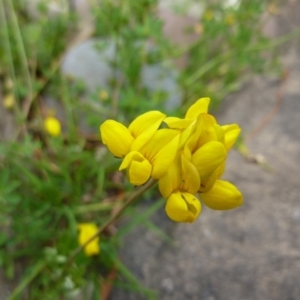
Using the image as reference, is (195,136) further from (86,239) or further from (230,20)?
(230,20)

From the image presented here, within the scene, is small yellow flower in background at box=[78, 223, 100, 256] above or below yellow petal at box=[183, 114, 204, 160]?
below

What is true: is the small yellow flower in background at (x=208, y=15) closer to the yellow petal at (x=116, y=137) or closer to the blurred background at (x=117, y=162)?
the blurred background at (x=117, y=162)

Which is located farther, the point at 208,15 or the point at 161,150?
the point at 208,15

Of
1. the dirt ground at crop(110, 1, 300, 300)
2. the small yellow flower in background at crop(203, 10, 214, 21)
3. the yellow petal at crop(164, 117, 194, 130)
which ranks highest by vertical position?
the yellow petal at crop(164, 117, 194, 130)

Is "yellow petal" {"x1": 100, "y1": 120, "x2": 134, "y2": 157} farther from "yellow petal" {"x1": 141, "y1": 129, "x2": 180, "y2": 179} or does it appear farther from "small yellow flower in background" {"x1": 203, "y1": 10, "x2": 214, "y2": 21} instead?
"small yellow flower in background" {"x1": 203, "y1": 10, "x2": 214, "y2": 21}

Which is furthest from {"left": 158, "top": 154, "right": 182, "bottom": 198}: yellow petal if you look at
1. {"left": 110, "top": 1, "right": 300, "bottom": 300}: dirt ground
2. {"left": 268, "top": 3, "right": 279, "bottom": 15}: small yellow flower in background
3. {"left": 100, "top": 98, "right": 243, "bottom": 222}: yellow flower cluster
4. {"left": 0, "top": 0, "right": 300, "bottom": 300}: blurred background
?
{"left": 268, "top": 3, "right": 279, "bottom": 15}: small yellow flower in background

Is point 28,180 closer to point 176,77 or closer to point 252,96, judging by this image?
point 176,77

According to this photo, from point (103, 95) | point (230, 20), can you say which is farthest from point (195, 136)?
point (230, 20)
